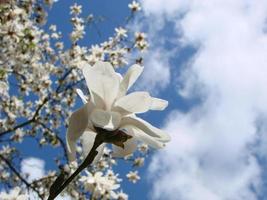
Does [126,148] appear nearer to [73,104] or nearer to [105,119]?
[105,119]

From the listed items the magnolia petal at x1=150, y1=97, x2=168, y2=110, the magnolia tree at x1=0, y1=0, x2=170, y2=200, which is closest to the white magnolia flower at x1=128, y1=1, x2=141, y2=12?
the magnolia tree at x1=0, y1=0, x2=170, y2=200

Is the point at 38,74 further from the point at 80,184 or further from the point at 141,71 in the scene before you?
the point at 141,71

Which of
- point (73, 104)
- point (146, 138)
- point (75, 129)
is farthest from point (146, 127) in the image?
point (73, 104)

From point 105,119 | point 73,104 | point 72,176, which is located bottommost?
point 72,176

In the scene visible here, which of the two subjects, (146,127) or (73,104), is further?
(73,104)

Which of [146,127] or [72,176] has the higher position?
[146,127]

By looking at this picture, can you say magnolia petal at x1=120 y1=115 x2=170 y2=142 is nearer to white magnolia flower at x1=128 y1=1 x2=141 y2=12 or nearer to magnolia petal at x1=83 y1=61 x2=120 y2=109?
magnolia petal at x1=83 y1=61 x2=120 y2=109
